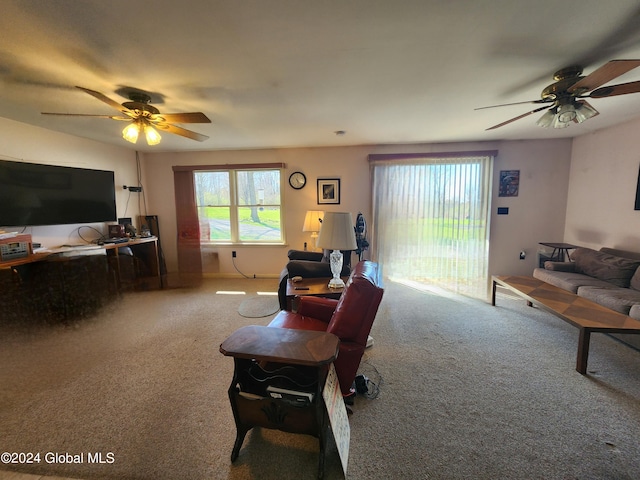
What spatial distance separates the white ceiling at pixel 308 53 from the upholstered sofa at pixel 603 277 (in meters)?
1.55

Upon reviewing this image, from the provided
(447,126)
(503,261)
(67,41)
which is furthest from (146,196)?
(503,261)

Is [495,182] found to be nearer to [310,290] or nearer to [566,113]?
[566,113]

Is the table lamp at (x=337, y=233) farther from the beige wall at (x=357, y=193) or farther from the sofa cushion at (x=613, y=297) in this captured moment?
the sofa cushion at (x=613, y=297)

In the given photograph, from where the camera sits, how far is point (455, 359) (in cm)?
210

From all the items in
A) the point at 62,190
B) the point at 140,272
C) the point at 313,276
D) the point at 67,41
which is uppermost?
the point at 67,41

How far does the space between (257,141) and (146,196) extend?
2.41 m

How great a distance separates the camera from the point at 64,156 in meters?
3.22

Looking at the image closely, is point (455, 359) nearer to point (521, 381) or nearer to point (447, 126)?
point (521, 381)

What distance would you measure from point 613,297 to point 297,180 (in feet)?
13.0

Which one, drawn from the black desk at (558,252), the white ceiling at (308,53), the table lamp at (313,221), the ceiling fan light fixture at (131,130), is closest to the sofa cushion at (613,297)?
the black desk at (558,252)

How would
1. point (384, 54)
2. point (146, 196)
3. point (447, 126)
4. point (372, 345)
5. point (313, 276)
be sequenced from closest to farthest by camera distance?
point (384, 54) < point (372, 345) < point (313, 276) < point (447, 126) < point (146, 196)

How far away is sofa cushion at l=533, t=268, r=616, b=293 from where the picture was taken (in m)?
2.67

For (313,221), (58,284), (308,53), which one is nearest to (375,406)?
(308,53)

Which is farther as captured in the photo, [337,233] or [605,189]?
[605,189]
